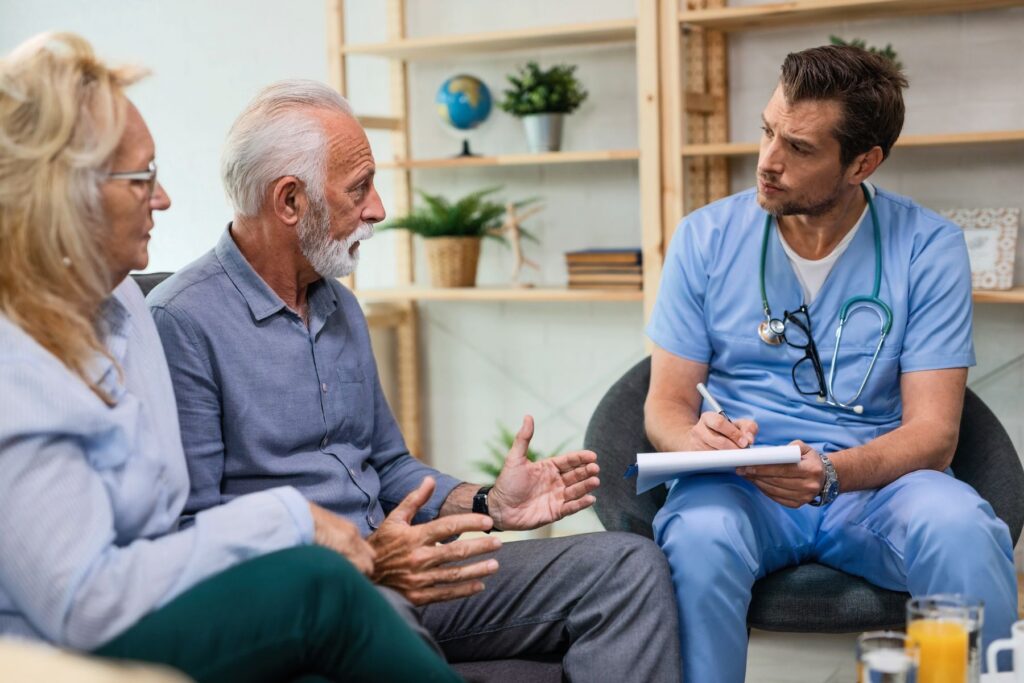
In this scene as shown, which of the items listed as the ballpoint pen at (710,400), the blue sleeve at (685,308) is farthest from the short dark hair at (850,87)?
the ballpoint pen at (710,400)

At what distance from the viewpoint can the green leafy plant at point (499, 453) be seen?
359 centimetres

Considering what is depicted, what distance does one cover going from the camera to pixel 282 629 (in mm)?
1234

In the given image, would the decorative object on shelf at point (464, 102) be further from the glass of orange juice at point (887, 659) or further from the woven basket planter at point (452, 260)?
the glass of orange juice at point (887, 659)

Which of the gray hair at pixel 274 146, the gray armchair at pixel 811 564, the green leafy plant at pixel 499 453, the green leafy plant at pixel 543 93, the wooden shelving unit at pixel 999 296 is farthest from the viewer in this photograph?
the green leafy plant at pixel 499 453

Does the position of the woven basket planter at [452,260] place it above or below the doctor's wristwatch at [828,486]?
Result: above

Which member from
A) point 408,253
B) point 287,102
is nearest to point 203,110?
point 408,253

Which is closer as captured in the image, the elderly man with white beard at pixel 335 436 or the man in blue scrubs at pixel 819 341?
the elderly man with white beard at pixel 335 436

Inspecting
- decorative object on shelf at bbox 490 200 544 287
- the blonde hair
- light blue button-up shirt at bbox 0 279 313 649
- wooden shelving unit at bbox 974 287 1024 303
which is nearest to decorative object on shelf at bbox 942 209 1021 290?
wooden shelving unit at bbox 974 287 1024 303

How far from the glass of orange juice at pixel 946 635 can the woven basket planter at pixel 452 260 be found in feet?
7.56

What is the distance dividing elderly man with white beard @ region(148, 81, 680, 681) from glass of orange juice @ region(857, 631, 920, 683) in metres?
0.49

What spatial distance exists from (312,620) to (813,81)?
1.37 metres

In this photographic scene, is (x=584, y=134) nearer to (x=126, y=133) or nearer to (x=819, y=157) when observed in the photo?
(x=819, y=157)

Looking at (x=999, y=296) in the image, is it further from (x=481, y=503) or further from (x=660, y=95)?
(x=481, y=503)

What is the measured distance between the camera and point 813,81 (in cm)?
212
